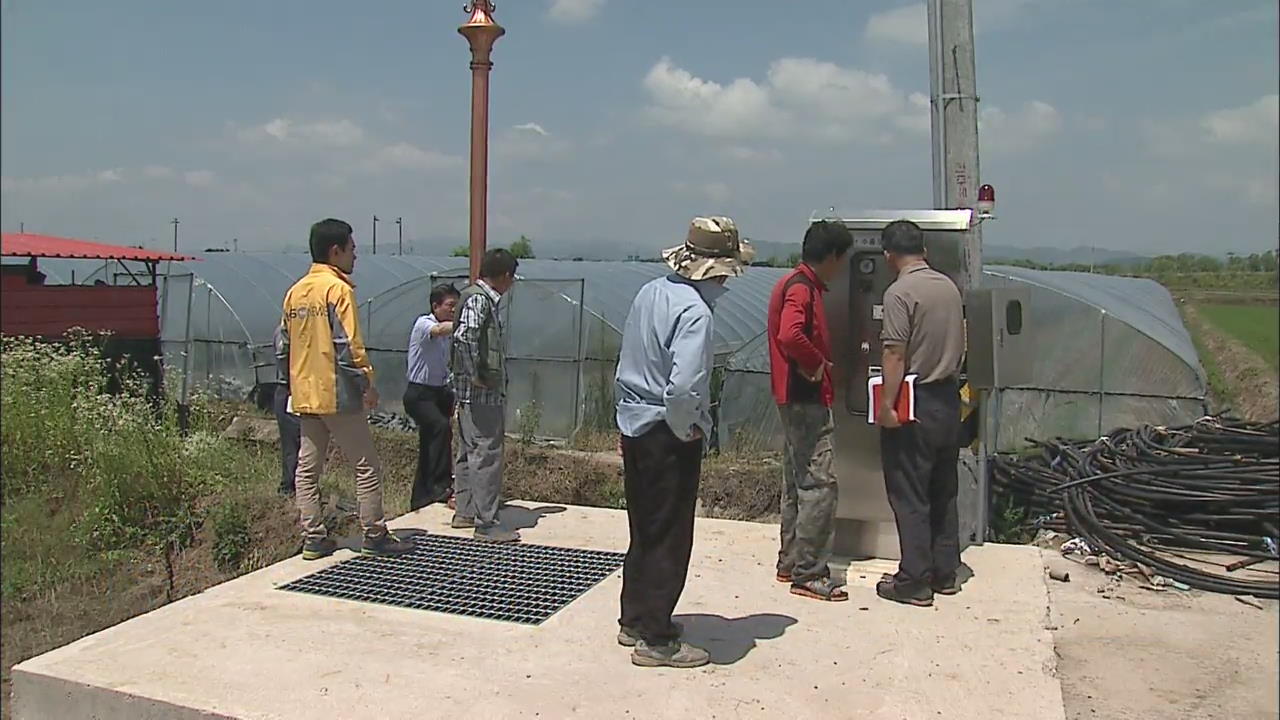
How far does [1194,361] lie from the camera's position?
11.9 metres

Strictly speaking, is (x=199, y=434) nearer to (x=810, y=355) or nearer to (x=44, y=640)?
(x=44, y=640)

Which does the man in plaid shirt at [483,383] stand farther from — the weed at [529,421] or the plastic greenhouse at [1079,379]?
the plastic greenhouse at [1079,379]

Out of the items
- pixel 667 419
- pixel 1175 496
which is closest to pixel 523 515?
pixel 667 419

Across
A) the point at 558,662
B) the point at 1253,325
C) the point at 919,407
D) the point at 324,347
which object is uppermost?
the point at 1253,325

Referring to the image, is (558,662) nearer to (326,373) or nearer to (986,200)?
(326,373)

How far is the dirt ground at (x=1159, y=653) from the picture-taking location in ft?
15.8

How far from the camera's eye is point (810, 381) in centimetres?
527

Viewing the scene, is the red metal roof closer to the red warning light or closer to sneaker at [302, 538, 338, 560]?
sneaker at [302, 538, 338, 560]

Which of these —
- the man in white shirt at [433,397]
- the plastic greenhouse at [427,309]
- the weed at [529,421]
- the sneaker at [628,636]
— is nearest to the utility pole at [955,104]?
the sneaker at [628,636]

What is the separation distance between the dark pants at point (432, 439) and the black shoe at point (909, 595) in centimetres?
353

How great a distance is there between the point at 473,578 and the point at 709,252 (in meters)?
2.50

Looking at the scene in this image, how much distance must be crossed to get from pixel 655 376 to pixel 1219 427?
7166 millimetres

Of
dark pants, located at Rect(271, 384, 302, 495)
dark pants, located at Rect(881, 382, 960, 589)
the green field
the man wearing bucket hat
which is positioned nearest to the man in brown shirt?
dark pants, located at Rect(881, 382, 960, 589)

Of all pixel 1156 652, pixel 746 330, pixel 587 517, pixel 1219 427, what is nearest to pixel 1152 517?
pixel 1219 427
